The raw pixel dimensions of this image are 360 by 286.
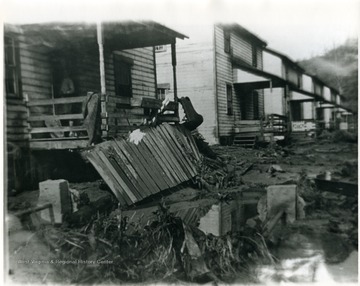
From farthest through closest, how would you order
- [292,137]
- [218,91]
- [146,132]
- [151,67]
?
[292,137], [218,91], [151,67], [146,132]

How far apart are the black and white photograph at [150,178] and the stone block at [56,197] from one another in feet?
0.05

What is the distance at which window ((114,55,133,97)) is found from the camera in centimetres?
1180

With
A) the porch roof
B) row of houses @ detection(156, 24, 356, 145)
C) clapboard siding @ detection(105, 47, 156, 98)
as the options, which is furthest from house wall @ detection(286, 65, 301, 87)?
the porch roof

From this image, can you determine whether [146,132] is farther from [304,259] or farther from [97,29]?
[304,259]

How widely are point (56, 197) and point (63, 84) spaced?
489 centimetres

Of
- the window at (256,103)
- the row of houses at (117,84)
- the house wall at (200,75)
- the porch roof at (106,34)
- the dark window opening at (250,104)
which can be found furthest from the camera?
the window at (256,103)

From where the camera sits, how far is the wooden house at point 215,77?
16625 mm

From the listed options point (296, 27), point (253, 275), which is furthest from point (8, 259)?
point (296, 27)

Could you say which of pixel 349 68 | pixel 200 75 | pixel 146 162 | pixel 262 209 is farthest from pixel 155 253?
pixel 200 75

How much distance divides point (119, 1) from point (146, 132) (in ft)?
10.6

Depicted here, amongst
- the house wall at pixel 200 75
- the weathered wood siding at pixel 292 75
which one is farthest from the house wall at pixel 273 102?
the house wall at pixel 200 75

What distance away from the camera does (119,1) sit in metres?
5.20

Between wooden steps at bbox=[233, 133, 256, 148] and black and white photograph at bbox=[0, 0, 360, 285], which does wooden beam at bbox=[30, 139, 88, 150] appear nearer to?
black and white photograph at bbox=[0, 0, 360, 285]

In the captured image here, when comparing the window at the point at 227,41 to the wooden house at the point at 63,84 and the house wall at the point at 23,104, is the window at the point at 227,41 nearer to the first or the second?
the wooden house at the point at 63,84
